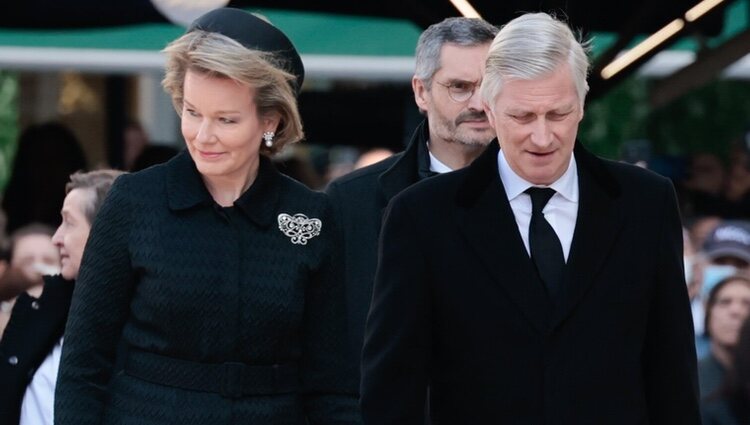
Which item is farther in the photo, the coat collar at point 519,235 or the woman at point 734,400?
the woman at point 734,400

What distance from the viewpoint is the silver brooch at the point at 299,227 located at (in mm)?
4238

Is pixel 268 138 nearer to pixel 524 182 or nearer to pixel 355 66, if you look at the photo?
pixel 524 182

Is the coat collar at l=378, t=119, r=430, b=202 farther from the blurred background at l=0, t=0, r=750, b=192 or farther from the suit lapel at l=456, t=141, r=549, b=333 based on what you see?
the suit lapel at l=456, t=141, r=549, b=333

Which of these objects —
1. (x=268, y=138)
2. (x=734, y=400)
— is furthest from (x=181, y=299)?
(x=734, y=400)

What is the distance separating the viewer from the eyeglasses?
17.3ft

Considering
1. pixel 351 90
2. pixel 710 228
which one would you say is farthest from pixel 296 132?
pixel 351 90

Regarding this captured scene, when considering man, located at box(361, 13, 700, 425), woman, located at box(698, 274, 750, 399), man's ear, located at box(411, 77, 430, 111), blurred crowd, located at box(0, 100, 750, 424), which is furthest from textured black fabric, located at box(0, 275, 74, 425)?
woman, located at box(698, 274, 750, 399)

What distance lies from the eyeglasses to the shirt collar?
121 cm

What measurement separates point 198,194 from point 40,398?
1199mm

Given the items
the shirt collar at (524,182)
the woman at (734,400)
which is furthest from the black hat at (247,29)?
the woman at (734,400)

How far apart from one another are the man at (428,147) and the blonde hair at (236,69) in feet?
2.50

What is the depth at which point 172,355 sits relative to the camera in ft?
13.5

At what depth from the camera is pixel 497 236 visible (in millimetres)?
3963

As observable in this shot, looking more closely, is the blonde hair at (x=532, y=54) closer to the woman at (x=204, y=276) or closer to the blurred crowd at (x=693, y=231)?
the woman at (x=204, y=276)
